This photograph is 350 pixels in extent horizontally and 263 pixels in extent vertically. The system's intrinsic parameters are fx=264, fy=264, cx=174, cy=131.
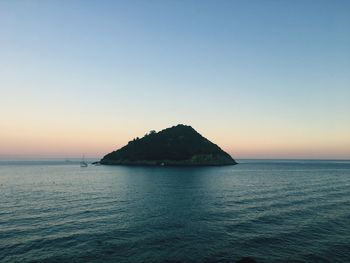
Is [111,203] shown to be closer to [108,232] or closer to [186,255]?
[108,232]

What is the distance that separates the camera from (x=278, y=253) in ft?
92.7

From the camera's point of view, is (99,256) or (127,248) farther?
(127,248)

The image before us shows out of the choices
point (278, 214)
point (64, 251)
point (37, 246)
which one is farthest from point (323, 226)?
point (37, 246)

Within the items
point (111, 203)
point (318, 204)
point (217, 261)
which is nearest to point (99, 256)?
point (217, 261)

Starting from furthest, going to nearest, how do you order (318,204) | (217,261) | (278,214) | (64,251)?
1. (318,204)
2. (278,214)
3. (64,251)
4. (217,261)

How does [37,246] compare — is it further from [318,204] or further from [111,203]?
[318,204]

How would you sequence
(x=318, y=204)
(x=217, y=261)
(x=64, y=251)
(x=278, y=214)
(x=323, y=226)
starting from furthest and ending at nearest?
(x=318, y=204) → (x=278, y=214) → (x=323, y=226) → (x=64, y=251) → (x=217, y=261)

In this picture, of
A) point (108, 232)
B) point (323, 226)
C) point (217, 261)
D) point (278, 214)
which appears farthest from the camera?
point (278, 214)

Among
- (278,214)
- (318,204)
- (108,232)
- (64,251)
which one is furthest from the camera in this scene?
(318,204)

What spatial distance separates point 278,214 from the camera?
4544 cm

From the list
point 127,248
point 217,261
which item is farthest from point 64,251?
point 217,261

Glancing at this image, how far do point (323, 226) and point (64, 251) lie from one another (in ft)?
114

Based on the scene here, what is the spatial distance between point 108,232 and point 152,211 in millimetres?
14041

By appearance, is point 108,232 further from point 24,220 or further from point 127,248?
point 24,220
